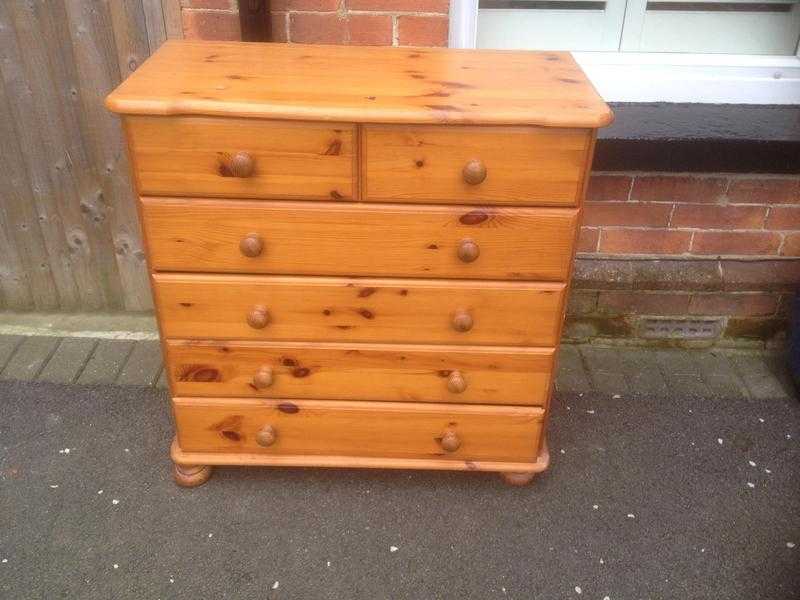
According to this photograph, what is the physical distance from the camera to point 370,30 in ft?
6.87

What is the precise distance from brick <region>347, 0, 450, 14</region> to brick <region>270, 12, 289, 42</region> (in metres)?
0.19

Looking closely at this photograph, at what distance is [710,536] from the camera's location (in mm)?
1984

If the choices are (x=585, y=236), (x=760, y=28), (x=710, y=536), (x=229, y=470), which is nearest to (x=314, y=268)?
(x=229, y=470)

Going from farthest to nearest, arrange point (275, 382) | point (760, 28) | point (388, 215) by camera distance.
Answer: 1. point (760, 28)
2. point (275, 382)
3. point (388, 215)

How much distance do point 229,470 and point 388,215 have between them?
984 millimetres

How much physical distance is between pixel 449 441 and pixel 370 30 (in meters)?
1.18

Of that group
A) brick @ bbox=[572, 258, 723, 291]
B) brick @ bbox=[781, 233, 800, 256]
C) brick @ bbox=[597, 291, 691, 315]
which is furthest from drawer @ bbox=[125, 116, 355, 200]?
brick @ bbox=[781, 233, 800, 256]

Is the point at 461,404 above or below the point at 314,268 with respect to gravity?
below

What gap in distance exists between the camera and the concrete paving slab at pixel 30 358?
252cm

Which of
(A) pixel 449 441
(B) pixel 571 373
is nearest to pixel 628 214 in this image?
(B) pixel 571 373

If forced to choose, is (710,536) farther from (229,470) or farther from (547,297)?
(229,470)

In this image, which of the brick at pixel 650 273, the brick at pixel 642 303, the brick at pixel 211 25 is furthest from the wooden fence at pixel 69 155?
the brick at pixel 642 303

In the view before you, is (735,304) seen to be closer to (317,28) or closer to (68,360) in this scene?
(317,28)

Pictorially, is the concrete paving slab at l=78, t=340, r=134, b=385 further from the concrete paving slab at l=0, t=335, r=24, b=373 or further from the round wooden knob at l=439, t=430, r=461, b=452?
the round wooden knob at l=439, t=430, r=461, b=452
